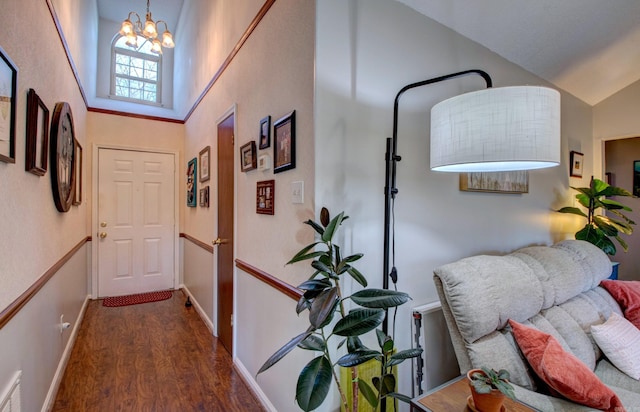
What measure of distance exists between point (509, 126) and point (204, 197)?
298 centimetres

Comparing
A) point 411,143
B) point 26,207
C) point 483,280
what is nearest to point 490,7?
point 411,143

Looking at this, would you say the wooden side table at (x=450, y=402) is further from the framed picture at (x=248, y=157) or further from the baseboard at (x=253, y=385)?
the framed picture at (x=248, y=157)

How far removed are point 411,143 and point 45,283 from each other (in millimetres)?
2278

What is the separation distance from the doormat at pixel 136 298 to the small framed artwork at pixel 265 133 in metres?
3.08

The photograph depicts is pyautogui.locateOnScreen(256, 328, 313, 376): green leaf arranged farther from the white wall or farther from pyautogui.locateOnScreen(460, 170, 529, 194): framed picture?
pyautogui.locateOnScreen(460, 170, 529, 194): framed picture

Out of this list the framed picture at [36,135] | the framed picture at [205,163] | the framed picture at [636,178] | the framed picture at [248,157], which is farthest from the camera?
the framed picture at [636,178]

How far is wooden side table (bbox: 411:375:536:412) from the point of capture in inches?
43.6

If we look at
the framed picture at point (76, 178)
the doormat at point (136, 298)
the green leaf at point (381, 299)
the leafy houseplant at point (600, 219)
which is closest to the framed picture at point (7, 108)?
the green leaf at point (381, 299)

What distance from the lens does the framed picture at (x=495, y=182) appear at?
6.61ft

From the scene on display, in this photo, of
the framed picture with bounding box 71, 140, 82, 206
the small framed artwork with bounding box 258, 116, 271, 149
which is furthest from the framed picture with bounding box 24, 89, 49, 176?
the small framed artwork with bounding box 258, 116, 271, 149

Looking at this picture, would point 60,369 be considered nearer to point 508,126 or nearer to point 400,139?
point 400,139

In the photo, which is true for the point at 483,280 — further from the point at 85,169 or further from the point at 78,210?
the point at 85,169

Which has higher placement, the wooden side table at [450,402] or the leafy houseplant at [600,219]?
the leafy houseplant at [600,219]

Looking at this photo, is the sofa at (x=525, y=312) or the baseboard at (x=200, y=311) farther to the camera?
the baseboard at (x=200, y=311)
